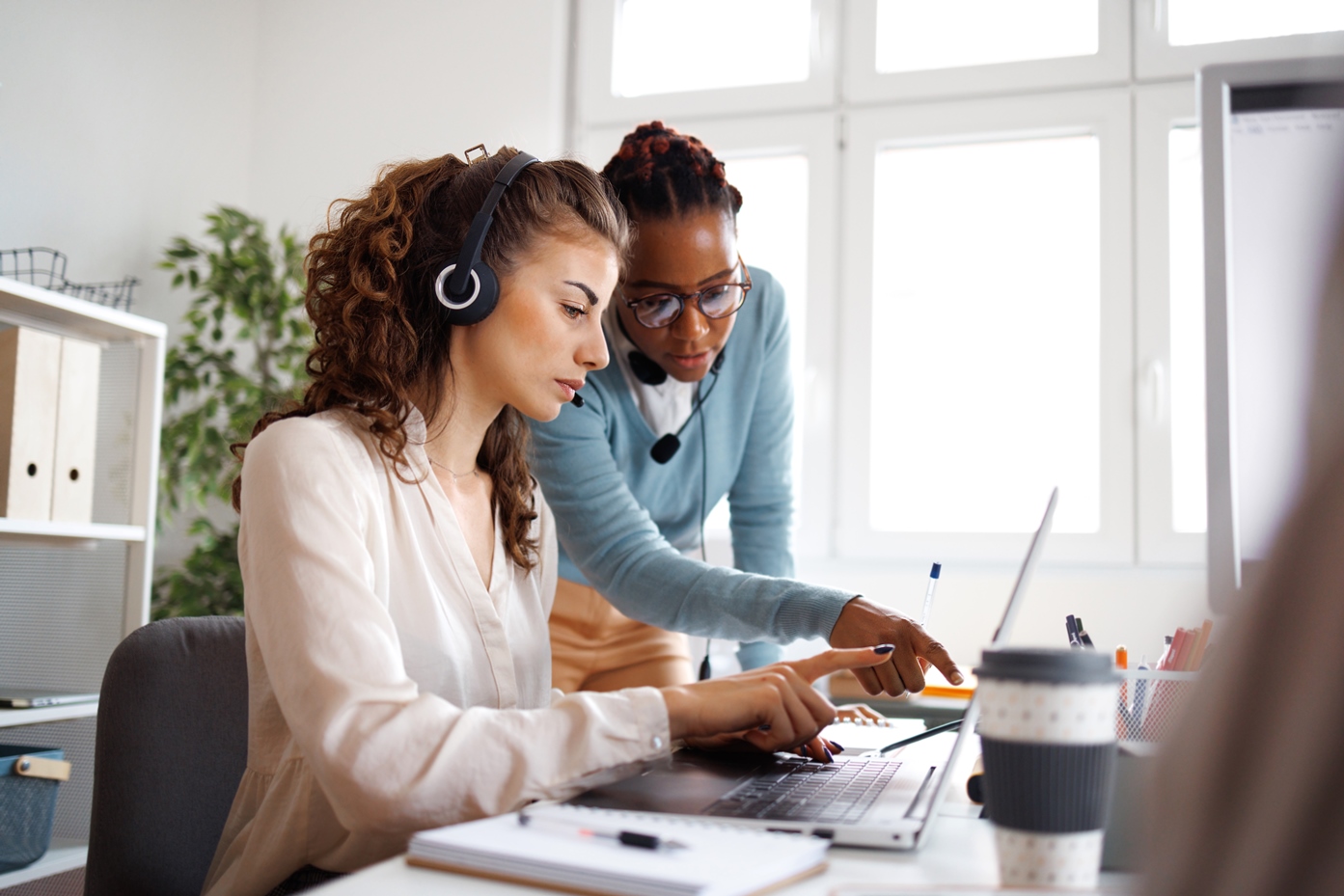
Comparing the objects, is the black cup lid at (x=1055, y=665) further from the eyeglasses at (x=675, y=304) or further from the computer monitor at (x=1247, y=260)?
the eyeglasses at (x=675, y=304)

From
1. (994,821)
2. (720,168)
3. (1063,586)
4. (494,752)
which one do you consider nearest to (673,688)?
(494,752)

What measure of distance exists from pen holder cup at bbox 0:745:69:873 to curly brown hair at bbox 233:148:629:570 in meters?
1.10

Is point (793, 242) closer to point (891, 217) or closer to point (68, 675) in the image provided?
point (891, 217)

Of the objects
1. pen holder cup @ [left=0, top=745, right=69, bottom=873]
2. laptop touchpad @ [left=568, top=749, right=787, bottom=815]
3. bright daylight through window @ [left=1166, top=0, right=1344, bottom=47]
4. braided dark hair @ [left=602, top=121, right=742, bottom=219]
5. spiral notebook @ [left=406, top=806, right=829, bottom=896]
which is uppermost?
bright daylight through window @ [left=1166, top=0, right=1344, bottom=47]

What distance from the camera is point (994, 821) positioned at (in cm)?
54

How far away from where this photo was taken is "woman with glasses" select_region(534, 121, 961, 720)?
1.30 metres

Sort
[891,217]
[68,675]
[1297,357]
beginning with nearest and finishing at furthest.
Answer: [1297,357], [68,675], [891,217]

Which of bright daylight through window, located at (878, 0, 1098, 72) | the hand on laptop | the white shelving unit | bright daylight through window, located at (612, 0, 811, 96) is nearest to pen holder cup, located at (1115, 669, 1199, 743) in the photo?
the hand on laptop

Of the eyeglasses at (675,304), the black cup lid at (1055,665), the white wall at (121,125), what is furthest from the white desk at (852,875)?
the white wall at (121,125)

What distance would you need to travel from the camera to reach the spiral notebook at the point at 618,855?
51cm

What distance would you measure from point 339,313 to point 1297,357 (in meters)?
1.04

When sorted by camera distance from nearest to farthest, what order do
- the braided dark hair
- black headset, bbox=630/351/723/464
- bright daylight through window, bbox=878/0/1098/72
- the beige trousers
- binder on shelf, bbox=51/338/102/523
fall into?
the braided dark hair < black headset, bbox=630/351/723/464 < the beige trousers < binder on shelf, bbox=51/338/102/523 < bright daylight through window, bbox=878/0/1098/72

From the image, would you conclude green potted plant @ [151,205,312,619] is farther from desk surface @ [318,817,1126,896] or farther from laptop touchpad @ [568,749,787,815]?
desk surface @ [318,817,1126,896]

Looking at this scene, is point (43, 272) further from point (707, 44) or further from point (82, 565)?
point (707, 44)
